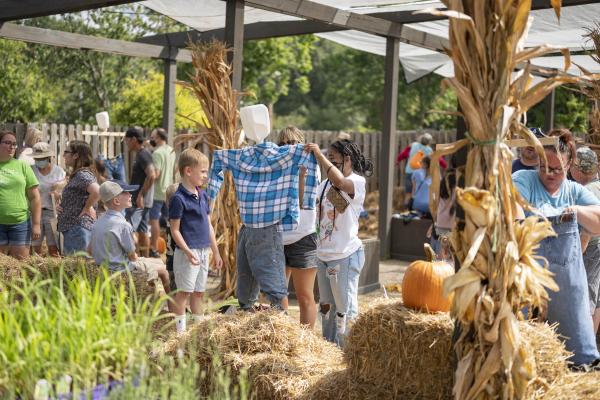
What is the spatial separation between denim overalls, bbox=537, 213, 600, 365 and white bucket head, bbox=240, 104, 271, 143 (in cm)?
267

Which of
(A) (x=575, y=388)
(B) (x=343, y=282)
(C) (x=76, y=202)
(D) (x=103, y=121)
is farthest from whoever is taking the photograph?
(D) (x=103, y=121)

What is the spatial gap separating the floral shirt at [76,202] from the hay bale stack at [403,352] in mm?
3625

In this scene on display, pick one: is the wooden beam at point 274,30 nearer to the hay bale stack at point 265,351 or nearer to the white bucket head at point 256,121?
the white bucket head at point 256,121

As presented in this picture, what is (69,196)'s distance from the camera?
23.3 feet

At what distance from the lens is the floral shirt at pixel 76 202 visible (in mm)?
7078

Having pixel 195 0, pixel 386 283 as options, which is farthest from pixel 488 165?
pixel 195 0

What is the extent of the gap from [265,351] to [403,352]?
108cm

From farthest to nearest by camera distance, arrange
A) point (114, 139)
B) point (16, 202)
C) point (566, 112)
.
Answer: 1. point (566, 112)
2. point (114, 139)
3. point (16, 202)

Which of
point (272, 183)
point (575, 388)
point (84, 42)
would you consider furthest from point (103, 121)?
point (575, 388)

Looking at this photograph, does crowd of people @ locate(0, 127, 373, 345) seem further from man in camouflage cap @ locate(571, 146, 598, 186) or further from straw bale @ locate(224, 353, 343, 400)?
man in camouflage cap @ locate(571, 146, 598, 186)

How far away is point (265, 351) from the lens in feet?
15.6

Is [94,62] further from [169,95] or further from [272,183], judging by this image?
[272,183]

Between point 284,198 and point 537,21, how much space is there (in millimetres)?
5663

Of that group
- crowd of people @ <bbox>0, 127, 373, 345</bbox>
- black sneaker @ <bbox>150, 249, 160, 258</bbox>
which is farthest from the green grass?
black sneaker @ <bbox>150, 249, 160, 258</bbox>
